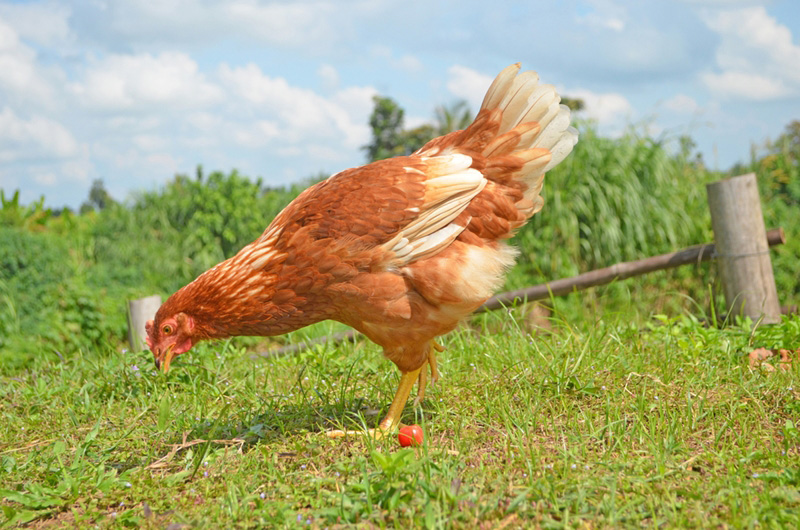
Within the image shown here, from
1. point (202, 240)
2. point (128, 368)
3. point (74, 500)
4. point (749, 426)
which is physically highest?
point (202, 240)

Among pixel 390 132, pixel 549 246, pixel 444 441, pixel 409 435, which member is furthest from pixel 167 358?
pixel 390 132

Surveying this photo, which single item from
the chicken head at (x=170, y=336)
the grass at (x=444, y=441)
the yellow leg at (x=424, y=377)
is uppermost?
the chicken head at (x=170, y=336)

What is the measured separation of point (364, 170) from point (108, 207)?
8.63m

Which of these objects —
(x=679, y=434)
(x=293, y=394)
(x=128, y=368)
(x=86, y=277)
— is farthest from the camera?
(x=86, y=277)

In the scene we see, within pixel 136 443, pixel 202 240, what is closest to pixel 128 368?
pixel 136 443

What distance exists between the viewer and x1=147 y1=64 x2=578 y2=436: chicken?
8.75ft

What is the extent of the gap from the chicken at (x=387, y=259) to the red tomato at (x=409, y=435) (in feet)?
0.58

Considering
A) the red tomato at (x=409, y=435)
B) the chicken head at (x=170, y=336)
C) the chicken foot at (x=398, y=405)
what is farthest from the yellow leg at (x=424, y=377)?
the chicken head at (x=170, y=336)

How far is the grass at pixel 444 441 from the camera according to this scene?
2061 millimetres

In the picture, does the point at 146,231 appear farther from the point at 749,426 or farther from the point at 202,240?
the point at 749,426

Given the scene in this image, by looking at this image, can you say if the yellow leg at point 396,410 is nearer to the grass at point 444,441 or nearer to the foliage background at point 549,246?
the grass at point 444,441

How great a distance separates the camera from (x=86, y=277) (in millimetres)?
7750

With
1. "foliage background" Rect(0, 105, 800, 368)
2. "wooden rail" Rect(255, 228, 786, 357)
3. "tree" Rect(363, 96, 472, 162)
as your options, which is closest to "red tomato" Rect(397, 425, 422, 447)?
"wooden rail" Rect(255, 228, 786, 357)

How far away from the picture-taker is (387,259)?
8.77 ft
